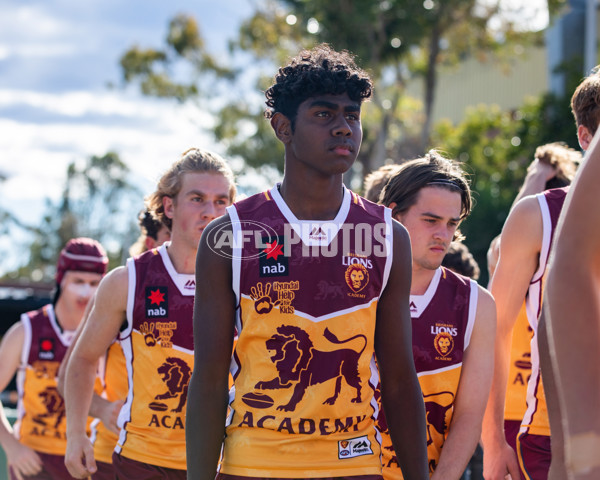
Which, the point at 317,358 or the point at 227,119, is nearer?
the point at 317,358

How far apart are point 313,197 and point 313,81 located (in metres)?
0.41

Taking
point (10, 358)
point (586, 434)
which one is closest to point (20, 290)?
point (10, 358)

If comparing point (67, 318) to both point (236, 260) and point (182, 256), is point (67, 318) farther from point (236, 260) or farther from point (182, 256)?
point (236, 260)

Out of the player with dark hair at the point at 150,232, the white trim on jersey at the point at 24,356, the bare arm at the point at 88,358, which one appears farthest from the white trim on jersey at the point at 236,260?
the white trim on jersey at the point at 24,356

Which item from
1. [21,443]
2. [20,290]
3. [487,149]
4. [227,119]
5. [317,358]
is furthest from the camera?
[227,119]

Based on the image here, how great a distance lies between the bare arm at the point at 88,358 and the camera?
14.0ft

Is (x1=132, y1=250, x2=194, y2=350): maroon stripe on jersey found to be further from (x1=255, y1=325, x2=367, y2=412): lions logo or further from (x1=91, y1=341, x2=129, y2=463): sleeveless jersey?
(x1=255, y1=325, x2=367, y2=412): lions logo

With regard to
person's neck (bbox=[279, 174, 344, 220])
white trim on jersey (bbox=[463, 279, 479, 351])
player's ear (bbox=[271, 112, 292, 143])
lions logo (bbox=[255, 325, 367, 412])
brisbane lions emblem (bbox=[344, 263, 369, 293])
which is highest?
player's ear (bbox=[271, 112, 292, 143])

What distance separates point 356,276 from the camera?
2938 mm

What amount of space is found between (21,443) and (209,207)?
8.75 ft

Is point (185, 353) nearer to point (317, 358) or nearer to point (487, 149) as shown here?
point (317, 358)

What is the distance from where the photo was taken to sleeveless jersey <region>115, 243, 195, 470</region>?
4227 millimetres

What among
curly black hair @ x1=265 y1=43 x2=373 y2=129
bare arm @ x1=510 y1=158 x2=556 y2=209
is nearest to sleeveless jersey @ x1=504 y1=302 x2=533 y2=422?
bare arm @ x1=510 y1=158 x2=556 y2=209

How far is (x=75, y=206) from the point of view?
1679 inches
